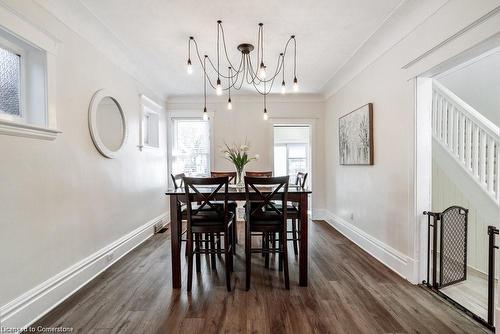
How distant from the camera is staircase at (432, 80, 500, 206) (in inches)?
101

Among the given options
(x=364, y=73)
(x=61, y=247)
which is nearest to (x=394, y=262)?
(x=364, y=73)

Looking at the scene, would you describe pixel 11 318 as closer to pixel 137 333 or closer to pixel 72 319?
pixel 72 319

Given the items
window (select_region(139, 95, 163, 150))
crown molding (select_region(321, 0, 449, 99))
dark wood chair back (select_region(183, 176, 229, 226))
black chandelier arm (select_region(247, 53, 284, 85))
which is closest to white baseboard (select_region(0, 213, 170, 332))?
dark wood chair back (select_region(183, 176, 229, 226))

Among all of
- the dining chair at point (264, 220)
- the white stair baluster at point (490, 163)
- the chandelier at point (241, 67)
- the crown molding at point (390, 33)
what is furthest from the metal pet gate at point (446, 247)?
the chandelier at point (241, 67)

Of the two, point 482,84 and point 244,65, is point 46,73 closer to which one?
point 244,65

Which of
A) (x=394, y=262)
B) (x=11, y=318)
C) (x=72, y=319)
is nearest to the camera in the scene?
(x=11, y=318)

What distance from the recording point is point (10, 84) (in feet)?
6.03

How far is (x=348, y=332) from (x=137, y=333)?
146 cm

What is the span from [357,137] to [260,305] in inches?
102

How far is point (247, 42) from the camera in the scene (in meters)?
2.83

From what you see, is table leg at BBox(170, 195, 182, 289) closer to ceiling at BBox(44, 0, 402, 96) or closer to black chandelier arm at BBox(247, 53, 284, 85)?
ceiling at BBox(44, 0, 402, 96)

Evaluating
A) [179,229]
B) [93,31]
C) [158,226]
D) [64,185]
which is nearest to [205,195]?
[179,229]

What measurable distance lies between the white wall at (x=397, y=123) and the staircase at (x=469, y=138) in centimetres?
78

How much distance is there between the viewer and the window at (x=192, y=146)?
511 cm
